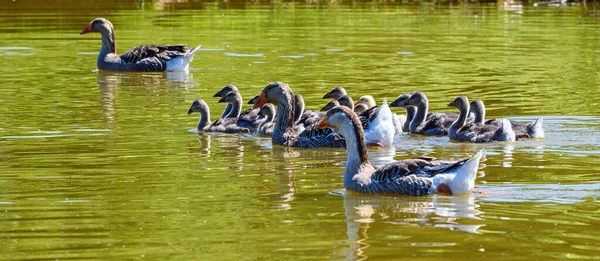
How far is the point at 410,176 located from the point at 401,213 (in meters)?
0.87

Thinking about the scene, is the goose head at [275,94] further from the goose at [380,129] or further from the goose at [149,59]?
the goose at [149,59]

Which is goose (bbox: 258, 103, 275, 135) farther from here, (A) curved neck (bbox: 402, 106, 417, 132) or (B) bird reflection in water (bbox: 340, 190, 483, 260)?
(B) bird reflection in water (bbox: 340, 190, 483, 260)

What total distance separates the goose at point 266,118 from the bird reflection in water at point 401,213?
18.2 feet

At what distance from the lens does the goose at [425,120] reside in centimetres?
1695

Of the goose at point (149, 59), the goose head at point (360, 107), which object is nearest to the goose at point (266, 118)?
the goose head at point (360, 107)

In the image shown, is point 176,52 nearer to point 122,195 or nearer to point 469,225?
point 122,195

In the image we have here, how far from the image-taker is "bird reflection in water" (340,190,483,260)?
990 cm

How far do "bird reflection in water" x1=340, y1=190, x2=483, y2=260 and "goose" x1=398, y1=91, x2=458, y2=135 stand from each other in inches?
204

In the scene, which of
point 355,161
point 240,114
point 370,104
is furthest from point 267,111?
point 355,161

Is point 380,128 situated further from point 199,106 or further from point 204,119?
point 199,106

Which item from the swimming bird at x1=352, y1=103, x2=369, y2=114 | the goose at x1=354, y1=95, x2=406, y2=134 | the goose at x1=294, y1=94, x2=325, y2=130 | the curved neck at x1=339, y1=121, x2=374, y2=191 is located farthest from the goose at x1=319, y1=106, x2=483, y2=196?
the swimming bird at x1=352, y1=103, x2=369, y2=114

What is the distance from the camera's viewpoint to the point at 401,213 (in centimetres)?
1083

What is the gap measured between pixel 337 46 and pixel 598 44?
283 inches

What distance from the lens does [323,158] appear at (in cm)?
1479
